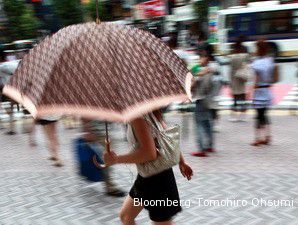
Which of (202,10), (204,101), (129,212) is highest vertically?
(202,10)

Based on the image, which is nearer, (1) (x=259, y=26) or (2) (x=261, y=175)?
(2) (x=261, y=175)

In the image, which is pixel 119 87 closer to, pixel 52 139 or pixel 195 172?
pixel 195 172

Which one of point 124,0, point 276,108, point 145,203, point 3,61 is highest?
point 124,0

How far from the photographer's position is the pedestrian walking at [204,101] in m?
6.22

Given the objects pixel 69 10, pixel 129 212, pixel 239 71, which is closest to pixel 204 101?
pixel 239 71

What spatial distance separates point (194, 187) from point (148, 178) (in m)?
2.61

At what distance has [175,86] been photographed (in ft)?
7.78

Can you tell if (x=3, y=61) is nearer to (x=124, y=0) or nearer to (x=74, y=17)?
(x=74, y=17)

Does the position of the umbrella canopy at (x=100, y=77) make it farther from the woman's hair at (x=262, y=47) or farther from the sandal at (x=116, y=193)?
the woman's hair at (x=262, y=47)

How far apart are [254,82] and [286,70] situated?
34.8 ft

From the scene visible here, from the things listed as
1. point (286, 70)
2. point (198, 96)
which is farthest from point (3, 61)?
point (286, 70)

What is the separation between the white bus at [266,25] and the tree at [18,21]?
1650 centimetres

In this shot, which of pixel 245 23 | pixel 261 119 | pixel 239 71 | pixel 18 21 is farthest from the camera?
pixel 18 21

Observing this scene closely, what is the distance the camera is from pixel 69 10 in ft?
108
